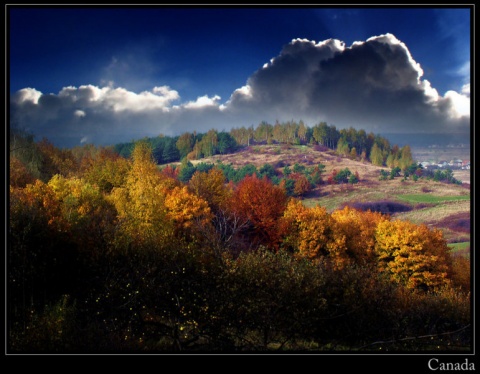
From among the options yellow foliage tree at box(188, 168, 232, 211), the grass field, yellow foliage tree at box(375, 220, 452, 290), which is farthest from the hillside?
the grass field

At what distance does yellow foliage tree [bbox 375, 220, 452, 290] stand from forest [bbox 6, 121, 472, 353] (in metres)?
0.06

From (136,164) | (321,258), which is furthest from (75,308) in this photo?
(321,258)

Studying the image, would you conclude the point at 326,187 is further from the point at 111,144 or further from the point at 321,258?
the point at 111,144

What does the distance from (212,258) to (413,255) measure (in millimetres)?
7508

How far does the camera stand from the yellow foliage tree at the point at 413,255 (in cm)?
1135

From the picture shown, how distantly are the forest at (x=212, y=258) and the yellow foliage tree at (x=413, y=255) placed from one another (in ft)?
0.21

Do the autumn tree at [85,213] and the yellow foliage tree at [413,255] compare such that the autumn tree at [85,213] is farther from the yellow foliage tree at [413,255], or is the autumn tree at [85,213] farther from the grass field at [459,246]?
the grass field at [459,246]

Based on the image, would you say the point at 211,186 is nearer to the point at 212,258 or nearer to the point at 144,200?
the point at 144,200

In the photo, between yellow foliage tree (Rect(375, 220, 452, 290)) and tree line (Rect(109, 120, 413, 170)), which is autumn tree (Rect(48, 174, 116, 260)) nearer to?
tree line (Rect(109, 120, 413, 170))

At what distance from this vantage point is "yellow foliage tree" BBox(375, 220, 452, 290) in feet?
37.2

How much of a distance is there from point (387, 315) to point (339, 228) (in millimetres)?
3248

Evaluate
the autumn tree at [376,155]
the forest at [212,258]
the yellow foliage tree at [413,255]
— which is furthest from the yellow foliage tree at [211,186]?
the yellow foliage tree at [413,255]

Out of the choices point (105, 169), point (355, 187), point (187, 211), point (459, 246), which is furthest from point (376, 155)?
point (105, 169)

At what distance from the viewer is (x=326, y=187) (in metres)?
10.9
